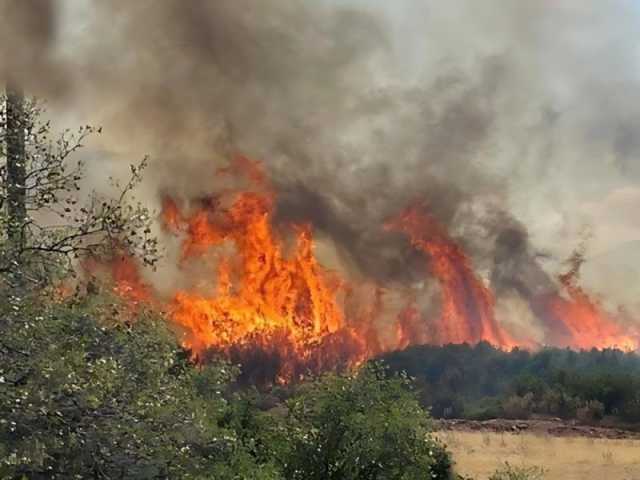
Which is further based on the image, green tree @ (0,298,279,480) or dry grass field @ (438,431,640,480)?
dry grass field @ (438,431,640,480)

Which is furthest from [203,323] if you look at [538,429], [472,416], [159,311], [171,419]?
[171,419]

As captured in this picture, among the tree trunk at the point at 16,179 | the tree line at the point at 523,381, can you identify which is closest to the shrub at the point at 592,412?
the tree line at the point at 523,381

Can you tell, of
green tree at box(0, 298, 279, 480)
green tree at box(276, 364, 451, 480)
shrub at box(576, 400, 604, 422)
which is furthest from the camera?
shrub at box(576, 400, 604, 422)

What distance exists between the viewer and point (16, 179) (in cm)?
891

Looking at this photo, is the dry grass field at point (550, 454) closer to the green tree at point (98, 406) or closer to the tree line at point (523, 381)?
the tree line at point (523, 381)

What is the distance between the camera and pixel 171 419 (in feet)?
32.3

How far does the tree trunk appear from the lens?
8.55 meters

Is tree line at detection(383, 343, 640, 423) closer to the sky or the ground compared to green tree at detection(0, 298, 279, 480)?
closer to the sky

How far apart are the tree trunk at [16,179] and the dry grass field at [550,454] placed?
1520 cm

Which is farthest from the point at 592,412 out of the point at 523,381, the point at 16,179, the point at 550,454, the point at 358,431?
the point at 16,179

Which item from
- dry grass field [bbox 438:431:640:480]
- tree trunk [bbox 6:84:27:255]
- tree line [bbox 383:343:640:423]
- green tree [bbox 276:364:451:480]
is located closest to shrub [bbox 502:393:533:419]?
tree line [bbox 383:343:640:423]

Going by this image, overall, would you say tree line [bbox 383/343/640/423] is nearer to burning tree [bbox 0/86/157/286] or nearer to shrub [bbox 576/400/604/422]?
shrub [bbox 576/400/604/422]

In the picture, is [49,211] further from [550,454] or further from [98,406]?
[550,454]

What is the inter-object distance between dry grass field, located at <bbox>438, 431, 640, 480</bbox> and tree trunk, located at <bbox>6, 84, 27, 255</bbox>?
15202 mm
